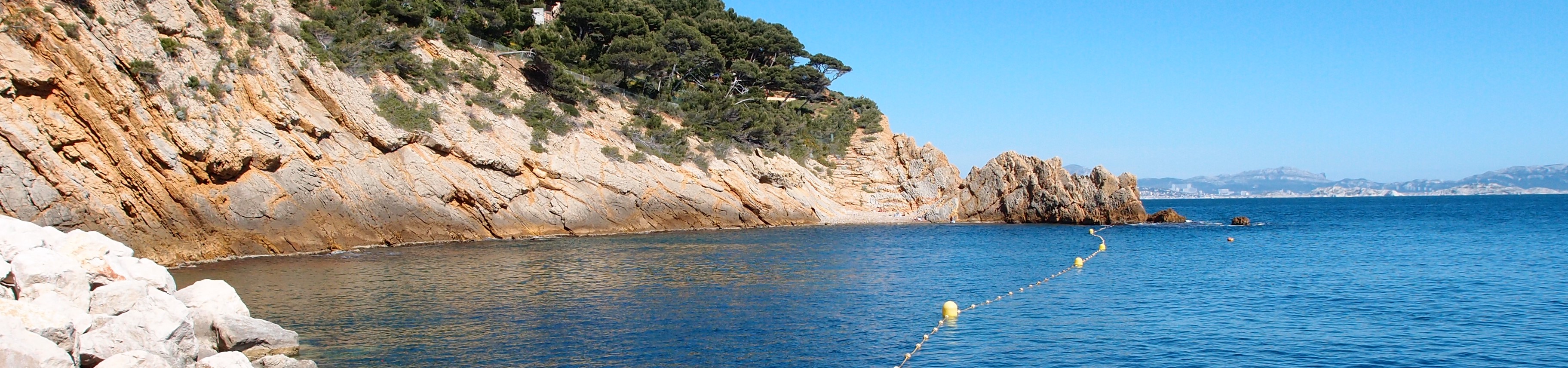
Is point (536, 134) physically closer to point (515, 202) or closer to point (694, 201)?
point (515, 202)

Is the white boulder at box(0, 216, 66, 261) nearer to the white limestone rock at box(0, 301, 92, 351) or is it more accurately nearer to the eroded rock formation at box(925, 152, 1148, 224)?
the white limestone rock at box(0, 301, 92, 351)

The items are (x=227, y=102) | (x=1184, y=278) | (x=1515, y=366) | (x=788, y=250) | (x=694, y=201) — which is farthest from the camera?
(x=694, y=201)

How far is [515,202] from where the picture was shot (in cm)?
4234

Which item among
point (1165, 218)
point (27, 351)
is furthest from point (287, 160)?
point (1165, 218)

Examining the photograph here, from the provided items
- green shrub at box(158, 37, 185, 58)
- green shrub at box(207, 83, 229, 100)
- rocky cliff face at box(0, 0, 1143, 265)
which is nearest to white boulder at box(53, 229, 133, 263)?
rocky cliff face at box(0, 0, 1143, 265)

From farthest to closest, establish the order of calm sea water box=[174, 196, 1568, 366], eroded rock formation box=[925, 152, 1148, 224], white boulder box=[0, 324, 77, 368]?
eroded rock formation box=[925, 152, 1148, 224] → calm sea water box=[174, 196, 1568, 366] → white boulder box=[0, 324, 77, 368]

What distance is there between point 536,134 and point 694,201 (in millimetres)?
8476

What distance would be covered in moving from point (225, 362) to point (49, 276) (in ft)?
8.37

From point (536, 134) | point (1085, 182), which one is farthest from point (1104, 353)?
point (1085, 182)

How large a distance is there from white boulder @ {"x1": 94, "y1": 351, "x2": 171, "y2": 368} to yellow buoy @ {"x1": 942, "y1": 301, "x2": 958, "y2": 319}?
13.1 metres

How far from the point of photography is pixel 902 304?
72.0ft

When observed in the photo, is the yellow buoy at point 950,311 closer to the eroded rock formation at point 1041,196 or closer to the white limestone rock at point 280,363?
the white limestone rock at point 280,363

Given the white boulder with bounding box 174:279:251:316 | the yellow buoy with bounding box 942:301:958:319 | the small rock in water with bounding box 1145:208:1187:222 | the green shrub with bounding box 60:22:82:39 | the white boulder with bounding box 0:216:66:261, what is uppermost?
the green shrub with bounding box 60:22:82:39

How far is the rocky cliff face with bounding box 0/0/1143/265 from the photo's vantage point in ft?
87.4
